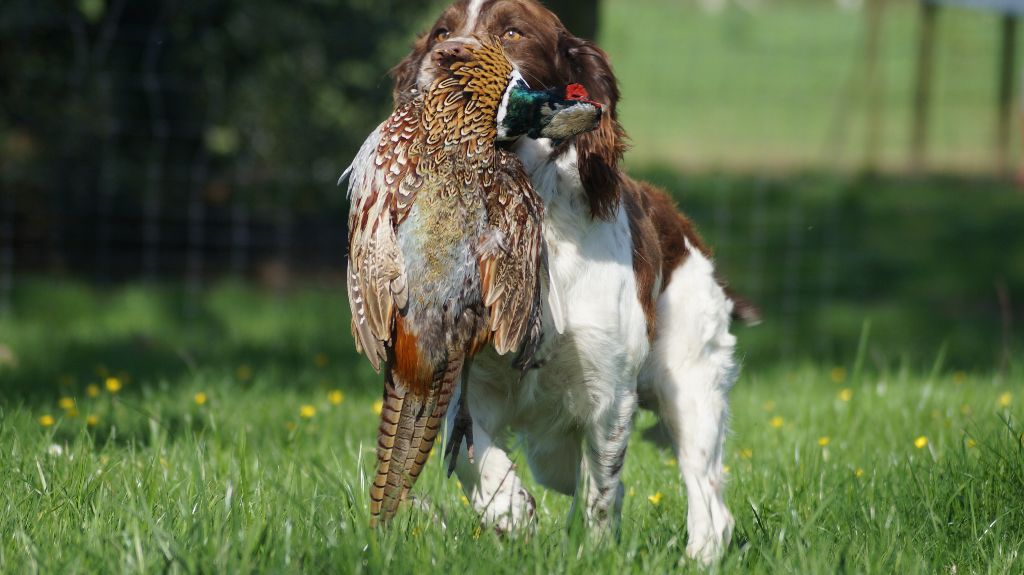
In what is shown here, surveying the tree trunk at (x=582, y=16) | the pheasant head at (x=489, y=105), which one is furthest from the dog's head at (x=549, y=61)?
the tree trunk at (x=582, y=16)

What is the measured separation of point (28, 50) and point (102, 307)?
2.10 metres

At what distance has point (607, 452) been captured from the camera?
131 inches

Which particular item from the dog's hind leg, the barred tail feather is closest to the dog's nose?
the barred tail feather

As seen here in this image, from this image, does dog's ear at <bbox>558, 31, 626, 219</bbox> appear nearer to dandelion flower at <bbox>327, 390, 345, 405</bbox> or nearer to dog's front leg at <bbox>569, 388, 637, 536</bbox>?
dog's front leg at <bbox>569, 388, 637, 536</bbox>

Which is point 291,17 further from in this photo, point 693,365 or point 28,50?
point 693,365

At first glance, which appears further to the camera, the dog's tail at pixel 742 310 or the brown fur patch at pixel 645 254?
the dog's tail at pixel 742 310

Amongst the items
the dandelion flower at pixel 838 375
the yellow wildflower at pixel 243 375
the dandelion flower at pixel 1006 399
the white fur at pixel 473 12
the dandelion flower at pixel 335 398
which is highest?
the white fur at pixel 473 12

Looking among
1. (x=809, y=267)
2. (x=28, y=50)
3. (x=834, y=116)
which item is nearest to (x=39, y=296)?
(x=28, y=50)

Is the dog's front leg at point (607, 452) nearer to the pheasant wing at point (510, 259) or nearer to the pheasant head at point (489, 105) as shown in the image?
the pheasant wing at point (510, 259)

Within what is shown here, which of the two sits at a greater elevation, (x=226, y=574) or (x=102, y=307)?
(x=226, y=574)

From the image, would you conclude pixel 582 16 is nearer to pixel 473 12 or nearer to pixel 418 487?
pixel 473 12

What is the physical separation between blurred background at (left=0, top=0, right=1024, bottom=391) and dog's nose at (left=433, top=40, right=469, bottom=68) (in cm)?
397

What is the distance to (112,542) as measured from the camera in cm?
258

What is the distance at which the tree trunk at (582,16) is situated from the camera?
25.2ft
